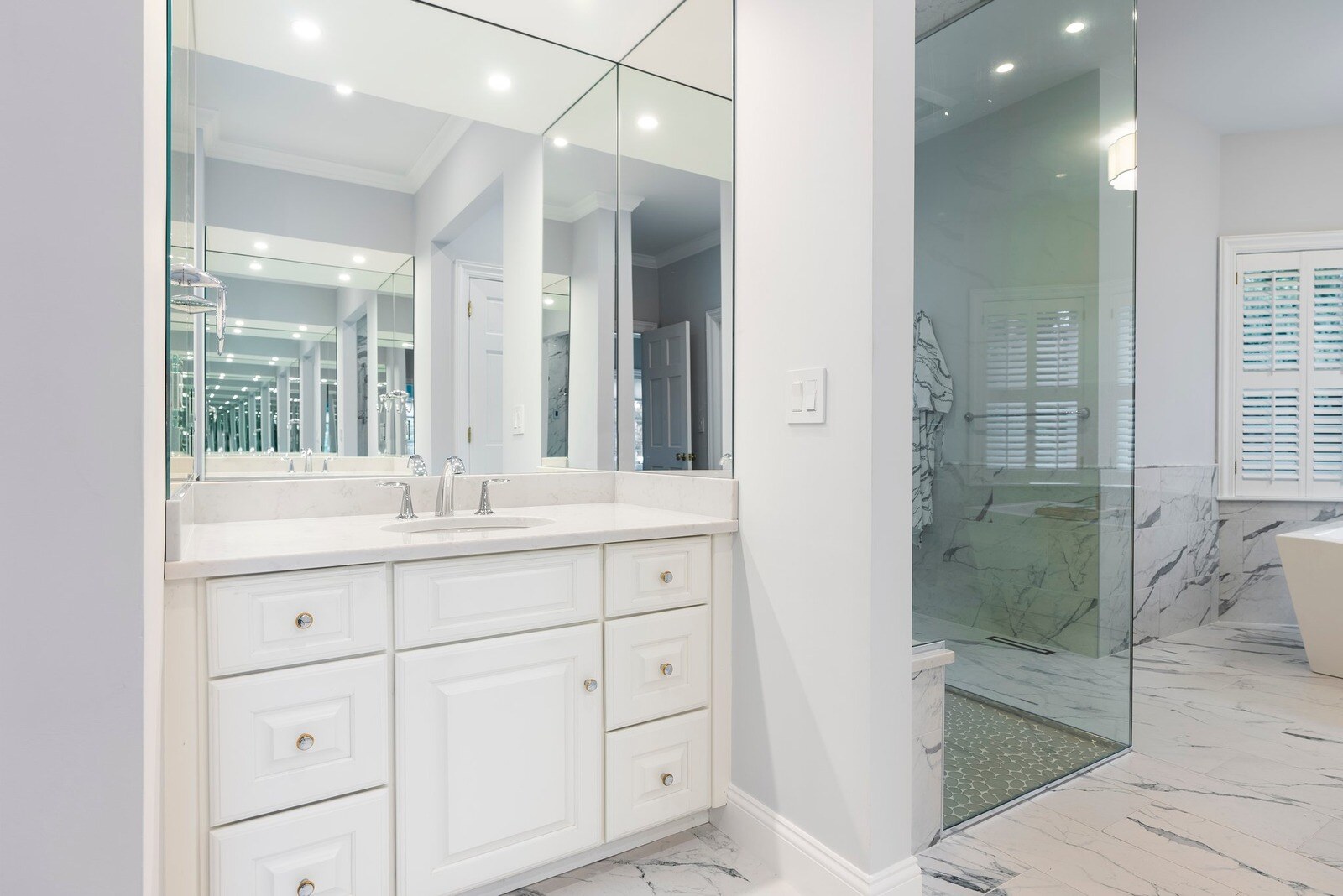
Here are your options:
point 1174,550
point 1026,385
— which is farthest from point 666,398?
point 1174,550

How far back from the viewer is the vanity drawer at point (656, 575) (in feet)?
5.48

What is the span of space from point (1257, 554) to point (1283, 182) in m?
2.09

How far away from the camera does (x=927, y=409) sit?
6.28 feet

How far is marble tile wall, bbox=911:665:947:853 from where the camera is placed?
1.70 metres

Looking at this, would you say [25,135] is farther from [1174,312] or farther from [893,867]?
[1174,312]

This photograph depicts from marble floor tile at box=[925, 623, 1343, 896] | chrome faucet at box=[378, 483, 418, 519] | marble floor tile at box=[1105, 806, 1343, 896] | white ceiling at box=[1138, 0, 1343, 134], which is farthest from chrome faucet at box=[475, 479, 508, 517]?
white ceiling at box=[1138, 0, 1343, 134]

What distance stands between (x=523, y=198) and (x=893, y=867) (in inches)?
83.0

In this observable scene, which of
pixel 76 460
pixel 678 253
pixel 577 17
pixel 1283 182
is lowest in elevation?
pixel 76 460

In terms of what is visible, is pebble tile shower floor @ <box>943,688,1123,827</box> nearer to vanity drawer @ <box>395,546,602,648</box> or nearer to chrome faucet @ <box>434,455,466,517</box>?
vanity drawer @ <box>395,546,602,648</box>

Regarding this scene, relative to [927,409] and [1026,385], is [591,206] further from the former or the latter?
[1026,385]

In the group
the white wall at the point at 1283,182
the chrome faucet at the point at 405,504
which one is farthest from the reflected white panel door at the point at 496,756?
the white wall at the point at 1283,182

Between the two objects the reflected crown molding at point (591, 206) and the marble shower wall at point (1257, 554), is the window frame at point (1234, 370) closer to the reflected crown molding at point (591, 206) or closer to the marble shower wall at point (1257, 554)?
the marble shower wall at point (1257, 554)

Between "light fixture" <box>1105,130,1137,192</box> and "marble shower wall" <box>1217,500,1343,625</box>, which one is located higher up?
"light fixture" <box>1105,130,1137,192</box>

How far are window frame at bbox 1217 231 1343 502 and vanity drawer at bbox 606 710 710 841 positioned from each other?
12.5 feet
